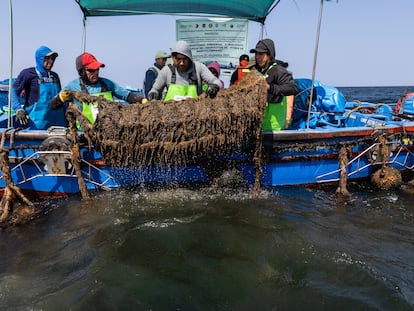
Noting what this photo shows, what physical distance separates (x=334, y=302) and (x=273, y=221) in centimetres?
164

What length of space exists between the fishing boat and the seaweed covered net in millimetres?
30

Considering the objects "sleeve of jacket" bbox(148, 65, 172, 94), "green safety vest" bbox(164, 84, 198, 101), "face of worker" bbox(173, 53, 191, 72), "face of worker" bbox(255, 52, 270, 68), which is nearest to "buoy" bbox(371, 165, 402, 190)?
"face of worker" bbox(255, 52, 270, 68)

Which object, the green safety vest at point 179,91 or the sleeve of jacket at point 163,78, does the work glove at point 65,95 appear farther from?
the green safety vest at point 179,91

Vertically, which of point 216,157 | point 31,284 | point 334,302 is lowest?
point 31,284

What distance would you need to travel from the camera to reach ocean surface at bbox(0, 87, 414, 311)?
2934 mm

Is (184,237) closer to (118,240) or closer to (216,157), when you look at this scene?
(118,240)

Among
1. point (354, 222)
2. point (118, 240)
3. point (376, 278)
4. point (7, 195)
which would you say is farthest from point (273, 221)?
point (7, 195)

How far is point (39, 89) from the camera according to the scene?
557cm

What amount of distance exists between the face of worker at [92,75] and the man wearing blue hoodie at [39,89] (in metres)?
0.89

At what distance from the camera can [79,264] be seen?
11.5 feet

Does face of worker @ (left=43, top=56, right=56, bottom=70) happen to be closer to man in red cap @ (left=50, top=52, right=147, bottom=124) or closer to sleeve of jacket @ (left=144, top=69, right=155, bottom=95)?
man in red cap @ (left=50, top=52, right=147, bottom=124)

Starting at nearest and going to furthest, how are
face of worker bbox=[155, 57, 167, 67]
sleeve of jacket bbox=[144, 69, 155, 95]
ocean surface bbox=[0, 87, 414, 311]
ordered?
ocean surface bbox=[0, 87, 414, 311] → sleeve of jacket bbox=[144, 69, 155, 95] → face of worker bbox=[155, 57, 167, 67]

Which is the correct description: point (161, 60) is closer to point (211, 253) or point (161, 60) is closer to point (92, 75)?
point (92, 75)

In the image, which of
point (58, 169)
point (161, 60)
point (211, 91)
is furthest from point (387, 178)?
point (161, 60)
